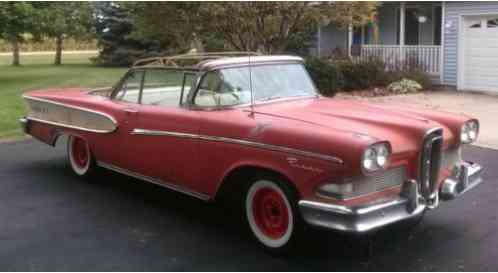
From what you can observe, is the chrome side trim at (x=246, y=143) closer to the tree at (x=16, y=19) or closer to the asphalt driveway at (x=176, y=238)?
the asphalt driveway at (x=176, y=238)

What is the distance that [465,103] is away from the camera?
13469 mm

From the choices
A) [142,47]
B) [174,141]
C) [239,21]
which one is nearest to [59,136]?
[174,141]

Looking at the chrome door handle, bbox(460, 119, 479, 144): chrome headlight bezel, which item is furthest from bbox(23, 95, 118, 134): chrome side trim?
bbox(460, 119, 479, 144): chrome headlight bezel

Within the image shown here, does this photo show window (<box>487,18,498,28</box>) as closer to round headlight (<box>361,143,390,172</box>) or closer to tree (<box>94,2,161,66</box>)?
round headlight (<box>361,143,390,172</box>)

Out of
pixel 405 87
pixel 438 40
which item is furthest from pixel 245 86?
pixel 438 40

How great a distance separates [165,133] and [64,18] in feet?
56.0

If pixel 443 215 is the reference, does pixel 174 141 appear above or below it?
above

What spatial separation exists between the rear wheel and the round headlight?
372 centimetres

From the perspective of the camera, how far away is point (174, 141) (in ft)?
17.3

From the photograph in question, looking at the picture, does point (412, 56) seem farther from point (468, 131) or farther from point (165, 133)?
point (165, 133)

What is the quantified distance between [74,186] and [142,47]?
75.4 ft

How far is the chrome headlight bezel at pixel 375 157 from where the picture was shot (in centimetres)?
401

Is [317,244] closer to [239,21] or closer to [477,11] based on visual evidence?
[239,21]

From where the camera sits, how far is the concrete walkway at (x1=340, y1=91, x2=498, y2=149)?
1047cm
